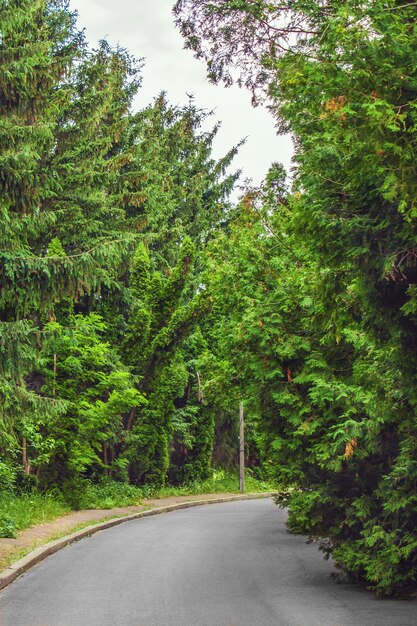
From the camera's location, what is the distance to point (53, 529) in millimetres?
17906

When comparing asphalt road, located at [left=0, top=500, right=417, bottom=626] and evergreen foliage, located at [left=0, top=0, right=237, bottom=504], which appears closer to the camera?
asphalt road, located at [left=0, top=500, right=417, bottom=626]

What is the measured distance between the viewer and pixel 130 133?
111 feet

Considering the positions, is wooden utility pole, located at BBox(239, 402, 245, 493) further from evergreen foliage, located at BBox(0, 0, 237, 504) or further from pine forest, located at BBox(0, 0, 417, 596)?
pine forest, located at BBox(0, 0, 417, 596)

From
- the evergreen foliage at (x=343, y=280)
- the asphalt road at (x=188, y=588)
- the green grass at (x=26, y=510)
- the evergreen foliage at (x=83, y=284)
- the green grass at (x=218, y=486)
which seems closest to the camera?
the evergreen foliage at (x=343, y=280)

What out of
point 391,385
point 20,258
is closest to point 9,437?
point 20,258

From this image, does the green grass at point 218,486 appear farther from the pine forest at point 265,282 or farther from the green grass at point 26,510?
the green grass at point 26,510

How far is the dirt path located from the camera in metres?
13.8

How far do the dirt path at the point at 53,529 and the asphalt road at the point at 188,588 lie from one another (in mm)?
500

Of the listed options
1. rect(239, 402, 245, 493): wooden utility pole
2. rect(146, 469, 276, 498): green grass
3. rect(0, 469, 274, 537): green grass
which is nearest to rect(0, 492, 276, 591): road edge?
rect(0, 469, 274, 537): green grass

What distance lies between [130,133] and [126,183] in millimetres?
5015

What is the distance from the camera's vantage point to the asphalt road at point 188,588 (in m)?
→ 8.98

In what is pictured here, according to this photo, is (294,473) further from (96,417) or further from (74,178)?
(74,178)

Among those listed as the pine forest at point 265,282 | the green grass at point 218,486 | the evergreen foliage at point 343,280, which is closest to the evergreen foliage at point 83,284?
the pine forest at point 265,282

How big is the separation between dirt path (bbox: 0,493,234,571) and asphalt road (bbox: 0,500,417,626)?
0.50 metres
